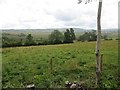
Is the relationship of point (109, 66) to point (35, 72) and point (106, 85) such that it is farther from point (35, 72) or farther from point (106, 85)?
point (106, 85)

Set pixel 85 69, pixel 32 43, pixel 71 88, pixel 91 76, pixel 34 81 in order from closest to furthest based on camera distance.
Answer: pixel 71 88
pixel 34 81
pixel 91 76
pixel 85 69
pixel 32 43

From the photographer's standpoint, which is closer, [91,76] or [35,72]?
[91,76]

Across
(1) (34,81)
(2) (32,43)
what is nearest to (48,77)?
(1) (34,81)

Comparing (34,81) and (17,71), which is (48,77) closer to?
(34,81)

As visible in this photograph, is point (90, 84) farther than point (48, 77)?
No

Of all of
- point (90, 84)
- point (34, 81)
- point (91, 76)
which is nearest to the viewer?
point (90, 84)

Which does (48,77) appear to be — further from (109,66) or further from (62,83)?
(109,66)

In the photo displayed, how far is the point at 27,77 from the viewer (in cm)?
1973

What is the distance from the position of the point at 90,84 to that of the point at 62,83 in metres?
1.67

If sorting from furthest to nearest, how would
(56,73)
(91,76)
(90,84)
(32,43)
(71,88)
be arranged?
1. (32,43)
2. (56,73)
3. (91,76)
4. (90,84)
5. (71,88)

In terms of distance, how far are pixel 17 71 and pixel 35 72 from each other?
5.63 feet

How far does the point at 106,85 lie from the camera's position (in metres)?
15.6

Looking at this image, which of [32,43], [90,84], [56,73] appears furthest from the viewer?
[32,43]

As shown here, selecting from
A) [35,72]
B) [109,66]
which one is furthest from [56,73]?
[109,66]
